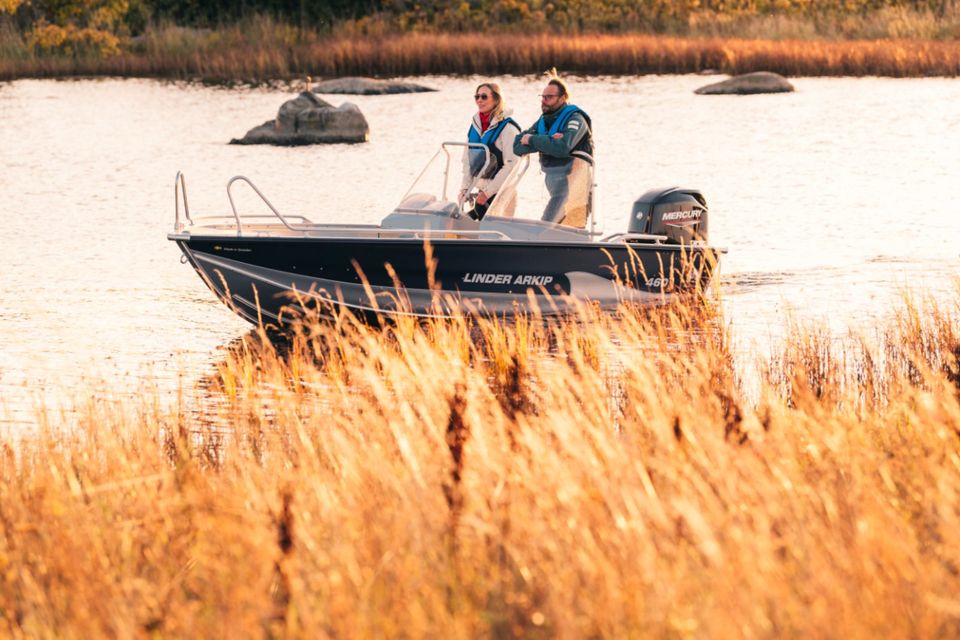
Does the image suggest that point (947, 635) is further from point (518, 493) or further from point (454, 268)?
point (454, 268)

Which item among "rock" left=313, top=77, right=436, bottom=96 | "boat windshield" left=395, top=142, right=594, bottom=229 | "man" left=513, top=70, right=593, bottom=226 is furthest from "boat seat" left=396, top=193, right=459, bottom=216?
"rock" left=313, top=77, right=436, bottom=96

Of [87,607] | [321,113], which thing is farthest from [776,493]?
[321,113]

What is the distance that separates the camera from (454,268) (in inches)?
443

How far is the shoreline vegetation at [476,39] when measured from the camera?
Result: 4112cm

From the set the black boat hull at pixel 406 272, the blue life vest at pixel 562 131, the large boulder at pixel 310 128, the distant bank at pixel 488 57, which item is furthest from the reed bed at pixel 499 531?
the distant bank at pixel 488 57

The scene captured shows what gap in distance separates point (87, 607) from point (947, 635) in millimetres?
2401

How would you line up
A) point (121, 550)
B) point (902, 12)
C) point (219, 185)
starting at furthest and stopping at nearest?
1. point (902, 12)
2. point (219, 185)
3. point (121, 550)

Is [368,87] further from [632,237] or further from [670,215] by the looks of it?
[632,237]

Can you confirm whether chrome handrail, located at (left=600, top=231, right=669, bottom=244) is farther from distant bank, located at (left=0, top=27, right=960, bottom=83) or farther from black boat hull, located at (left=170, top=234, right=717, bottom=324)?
distant bank, located at (left=0, top=27, right=960, bottom=83)

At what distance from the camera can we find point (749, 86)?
120 ft

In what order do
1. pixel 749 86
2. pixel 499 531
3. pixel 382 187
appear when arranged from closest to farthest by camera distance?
pixel 499 531
pixel 382 187
pixel 749 86

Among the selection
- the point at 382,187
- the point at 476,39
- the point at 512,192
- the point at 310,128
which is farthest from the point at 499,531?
the point at 476,39

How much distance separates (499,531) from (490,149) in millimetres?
6757

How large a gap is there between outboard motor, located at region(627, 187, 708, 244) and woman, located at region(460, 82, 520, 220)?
1.19m
